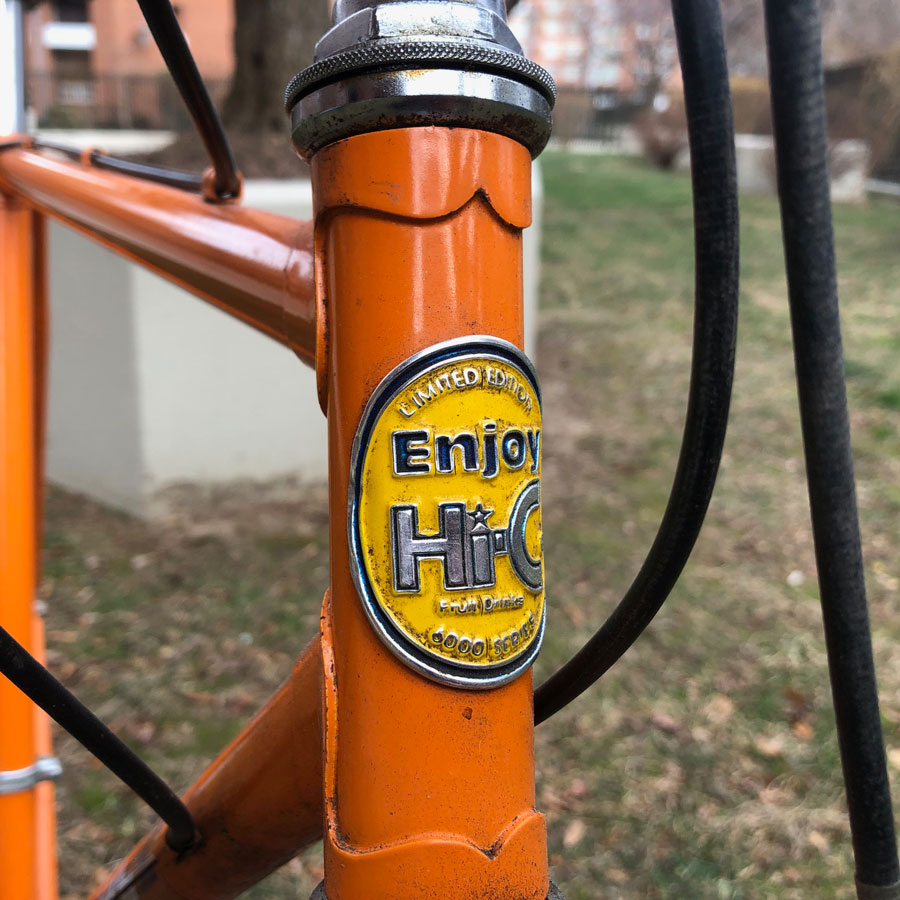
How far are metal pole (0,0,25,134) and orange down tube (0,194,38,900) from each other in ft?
0.55

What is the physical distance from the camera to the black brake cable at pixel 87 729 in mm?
598

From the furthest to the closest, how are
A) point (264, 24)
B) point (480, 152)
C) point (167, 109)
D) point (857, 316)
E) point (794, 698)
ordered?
point (167, 109), point (857, 316), point (264, 24), point (794, 698), point (480, 152)

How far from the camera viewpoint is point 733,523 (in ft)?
9.86

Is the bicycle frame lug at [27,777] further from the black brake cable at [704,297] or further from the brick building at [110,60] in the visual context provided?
the brick building at [110,60]

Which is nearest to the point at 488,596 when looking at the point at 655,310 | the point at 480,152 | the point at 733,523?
the point at 480,152

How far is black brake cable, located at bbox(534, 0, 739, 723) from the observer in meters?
0.50

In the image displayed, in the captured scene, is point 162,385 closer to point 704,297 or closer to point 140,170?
point 140,170

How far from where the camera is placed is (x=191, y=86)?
0.75 metres

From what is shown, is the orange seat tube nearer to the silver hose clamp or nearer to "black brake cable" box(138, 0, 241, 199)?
"black brake cable" box(138, 0, 241, 199)

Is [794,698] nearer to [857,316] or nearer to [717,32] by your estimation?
[717,32]

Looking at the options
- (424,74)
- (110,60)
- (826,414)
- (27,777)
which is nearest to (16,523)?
(27,777)

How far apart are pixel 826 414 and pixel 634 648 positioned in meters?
2.01

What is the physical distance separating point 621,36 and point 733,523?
22.8 m

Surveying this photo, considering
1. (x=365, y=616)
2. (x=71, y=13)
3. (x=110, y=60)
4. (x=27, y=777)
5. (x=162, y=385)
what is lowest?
(x=27, y=777)
